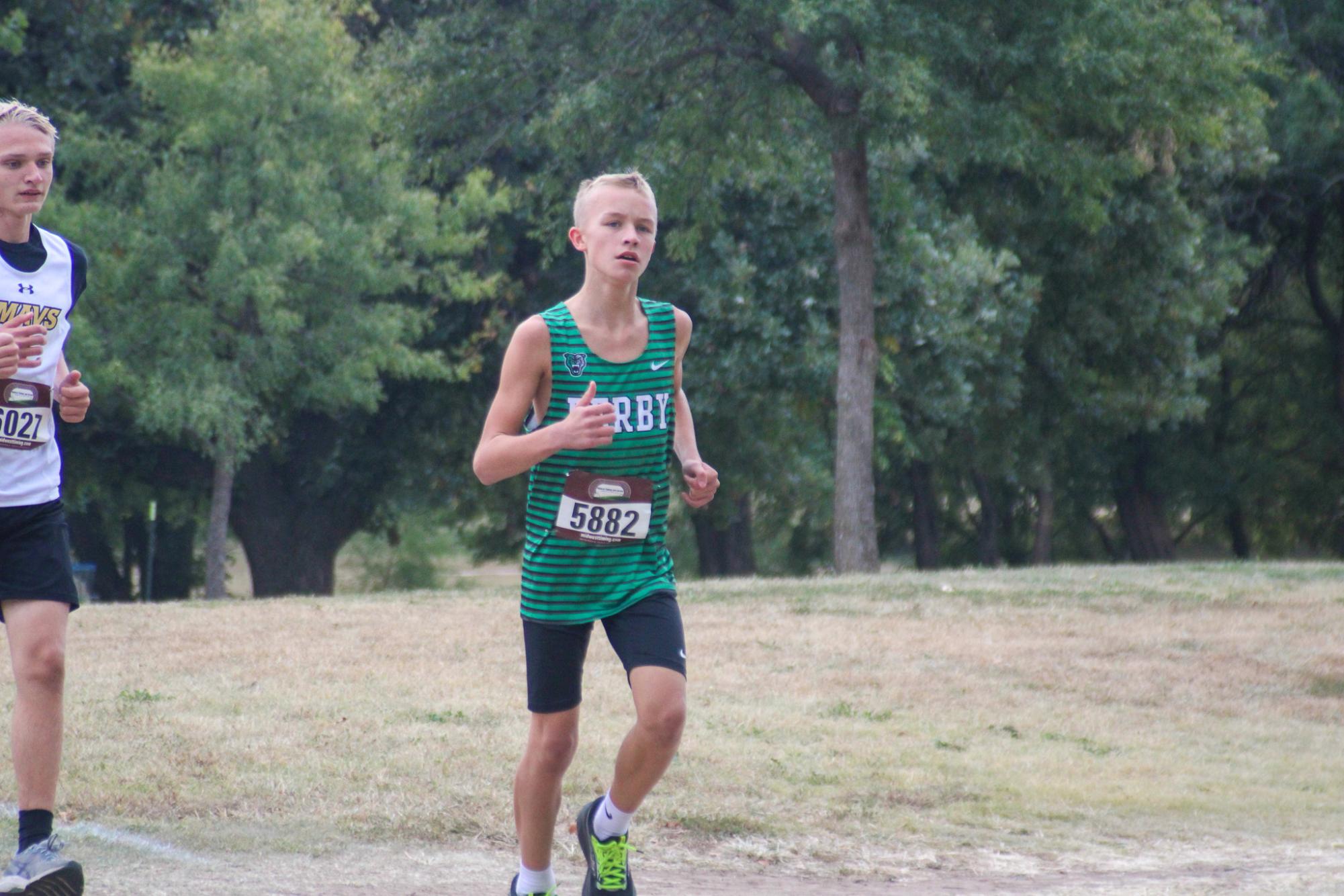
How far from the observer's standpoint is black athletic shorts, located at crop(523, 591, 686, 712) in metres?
4.48

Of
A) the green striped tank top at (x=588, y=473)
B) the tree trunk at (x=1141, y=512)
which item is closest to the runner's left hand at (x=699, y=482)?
the green striped tank top at (x=588, y=473)

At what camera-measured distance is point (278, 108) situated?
20328mm

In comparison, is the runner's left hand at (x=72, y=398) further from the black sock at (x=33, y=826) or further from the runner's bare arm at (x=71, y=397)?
the black sock at (x=33, y=826)

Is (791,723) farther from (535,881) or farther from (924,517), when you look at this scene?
(924,517)

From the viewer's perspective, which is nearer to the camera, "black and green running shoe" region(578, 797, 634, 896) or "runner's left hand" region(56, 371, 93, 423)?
"black and green running shoe" region(578, 797, 634, 896)

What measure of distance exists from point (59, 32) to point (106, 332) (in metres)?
5.59

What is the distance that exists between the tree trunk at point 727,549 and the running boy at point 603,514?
2510cm

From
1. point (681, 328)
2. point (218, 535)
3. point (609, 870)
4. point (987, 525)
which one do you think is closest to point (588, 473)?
point (681, 328)

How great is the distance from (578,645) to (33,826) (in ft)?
5.86

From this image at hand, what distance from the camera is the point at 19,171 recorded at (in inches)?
185

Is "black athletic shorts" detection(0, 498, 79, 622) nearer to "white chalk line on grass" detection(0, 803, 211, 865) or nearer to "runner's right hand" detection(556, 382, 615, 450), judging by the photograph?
"white chalk line on grass" detection(0, 803, 211, 865)

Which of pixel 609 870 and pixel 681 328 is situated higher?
pixel 681 328

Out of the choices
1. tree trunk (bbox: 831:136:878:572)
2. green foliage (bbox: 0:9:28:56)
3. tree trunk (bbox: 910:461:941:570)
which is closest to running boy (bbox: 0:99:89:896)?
tree trunk (bbox: 831:136:878:572)

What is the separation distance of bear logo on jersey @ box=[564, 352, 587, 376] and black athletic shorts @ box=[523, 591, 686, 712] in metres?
0.69
